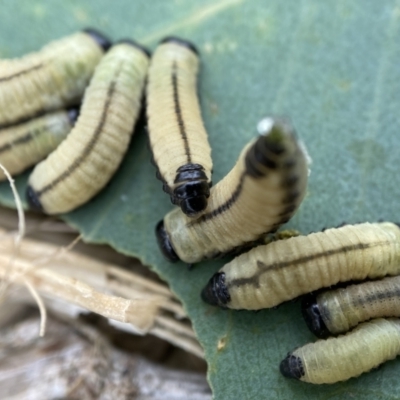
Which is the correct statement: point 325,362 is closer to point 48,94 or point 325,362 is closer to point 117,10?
point 48,94

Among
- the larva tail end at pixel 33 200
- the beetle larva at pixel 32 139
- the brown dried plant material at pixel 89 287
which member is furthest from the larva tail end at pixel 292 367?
the beetle larva at pixel 32 139

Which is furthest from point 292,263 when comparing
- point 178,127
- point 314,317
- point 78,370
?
point 78,370

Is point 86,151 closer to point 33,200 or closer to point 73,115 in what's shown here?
point 73,115

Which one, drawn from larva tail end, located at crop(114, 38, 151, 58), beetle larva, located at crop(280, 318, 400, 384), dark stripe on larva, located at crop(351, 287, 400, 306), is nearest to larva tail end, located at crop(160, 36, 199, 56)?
larva tail end, located at crop(114, 38, 151, 58)

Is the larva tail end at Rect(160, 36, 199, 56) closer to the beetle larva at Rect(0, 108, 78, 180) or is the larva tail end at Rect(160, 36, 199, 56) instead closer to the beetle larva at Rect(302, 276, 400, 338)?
the beetle larva at Rect(0, 108, 78, 180)

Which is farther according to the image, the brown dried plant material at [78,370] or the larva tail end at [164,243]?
the brown dried plant material at [78,370]

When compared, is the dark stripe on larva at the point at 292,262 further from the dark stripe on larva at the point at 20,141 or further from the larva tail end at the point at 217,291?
the dark stripe on larva at the point at 20,141

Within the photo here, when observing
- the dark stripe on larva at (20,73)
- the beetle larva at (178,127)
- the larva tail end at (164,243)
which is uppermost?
the dark stripe on larva at (20,73)
